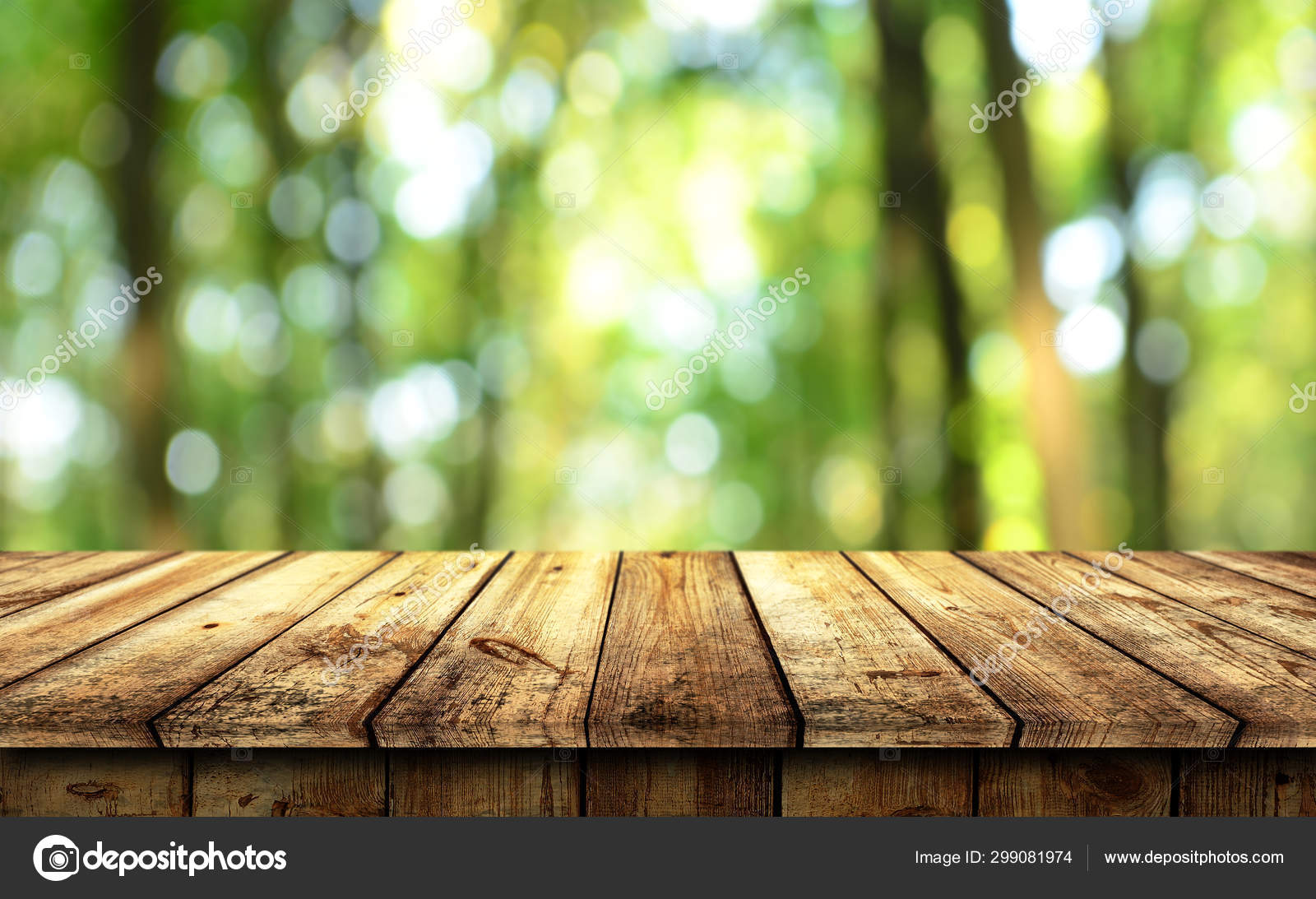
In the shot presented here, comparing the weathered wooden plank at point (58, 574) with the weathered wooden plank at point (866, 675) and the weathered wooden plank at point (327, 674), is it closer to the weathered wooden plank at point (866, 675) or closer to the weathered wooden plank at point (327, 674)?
the weathered wooden plank at point (327, 674)

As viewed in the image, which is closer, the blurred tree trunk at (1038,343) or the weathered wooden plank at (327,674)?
the weathered wooden plank at (327,674)

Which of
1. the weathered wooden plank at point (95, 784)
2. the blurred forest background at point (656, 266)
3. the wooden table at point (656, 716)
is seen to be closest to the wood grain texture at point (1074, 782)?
the wooden table at point (656, 716)

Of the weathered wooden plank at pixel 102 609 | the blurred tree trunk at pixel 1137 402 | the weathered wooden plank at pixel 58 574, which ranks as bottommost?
the weathered wooden plank at pixel 58 574

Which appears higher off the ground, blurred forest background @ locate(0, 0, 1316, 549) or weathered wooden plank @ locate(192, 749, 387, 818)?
blurred forest background @ locate(0, 0, 1316, 549)

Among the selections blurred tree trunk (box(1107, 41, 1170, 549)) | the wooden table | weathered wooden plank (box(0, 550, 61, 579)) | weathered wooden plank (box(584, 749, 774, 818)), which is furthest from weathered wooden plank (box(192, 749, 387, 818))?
→ blurred tree trunk (box(1107, 41, 1170, 549))

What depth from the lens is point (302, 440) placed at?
276 cm

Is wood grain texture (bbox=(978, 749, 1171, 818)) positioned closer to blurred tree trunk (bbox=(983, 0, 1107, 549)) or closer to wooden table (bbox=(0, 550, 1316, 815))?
wooden table (bbox=(0, 550, 1316, 815))

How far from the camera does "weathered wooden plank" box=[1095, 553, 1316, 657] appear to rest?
138 cm

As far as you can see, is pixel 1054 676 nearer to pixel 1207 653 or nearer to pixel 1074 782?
pixel 1074 782

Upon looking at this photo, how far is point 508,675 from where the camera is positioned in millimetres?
1140

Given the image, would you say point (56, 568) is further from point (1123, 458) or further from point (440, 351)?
point (1123, 458)

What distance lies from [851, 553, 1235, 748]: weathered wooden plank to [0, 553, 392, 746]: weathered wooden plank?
3.24ft

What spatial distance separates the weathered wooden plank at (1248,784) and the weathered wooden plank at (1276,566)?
0.82 meters

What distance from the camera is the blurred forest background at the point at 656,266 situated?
2719 millimetres
